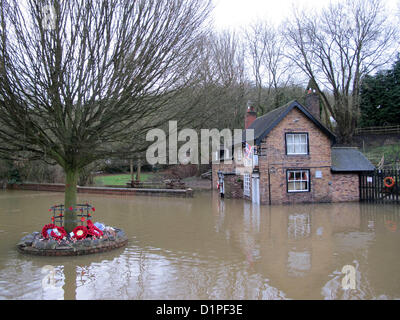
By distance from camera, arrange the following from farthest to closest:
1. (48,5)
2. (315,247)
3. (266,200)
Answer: (266,200) < (315,247) < (48,5)

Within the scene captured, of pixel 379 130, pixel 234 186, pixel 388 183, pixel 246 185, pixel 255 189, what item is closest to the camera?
pixel 388 183

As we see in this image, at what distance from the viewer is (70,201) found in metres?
9.78

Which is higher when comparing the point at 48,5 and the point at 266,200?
the point at 48,5

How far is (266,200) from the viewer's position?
18578 millimetres

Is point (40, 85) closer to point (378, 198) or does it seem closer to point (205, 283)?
point (205, 283)

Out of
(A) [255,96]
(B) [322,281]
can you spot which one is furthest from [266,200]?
(A) [255,96]

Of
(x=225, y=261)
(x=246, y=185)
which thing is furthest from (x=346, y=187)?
(x=225, y=261)

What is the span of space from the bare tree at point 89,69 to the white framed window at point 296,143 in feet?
36.6

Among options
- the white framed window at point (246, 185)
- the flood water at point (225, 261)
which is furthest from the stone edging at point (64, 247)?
the white framed window at point (246, 185)

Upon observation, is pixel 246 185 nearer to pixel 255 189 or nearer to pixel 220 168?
pixel 255 189

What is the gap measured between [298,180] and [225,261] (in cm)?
1207

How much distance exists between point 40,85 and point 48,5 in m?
1.79

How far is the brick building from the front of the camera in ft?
61.5

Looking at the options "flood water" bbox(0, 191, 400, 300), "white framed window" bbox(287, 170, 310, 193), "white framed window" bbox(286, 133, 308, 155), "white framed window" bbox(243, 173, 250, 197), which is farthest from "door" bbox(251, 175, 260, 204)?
"flood water" bbox(0, 191, 400, 300)
